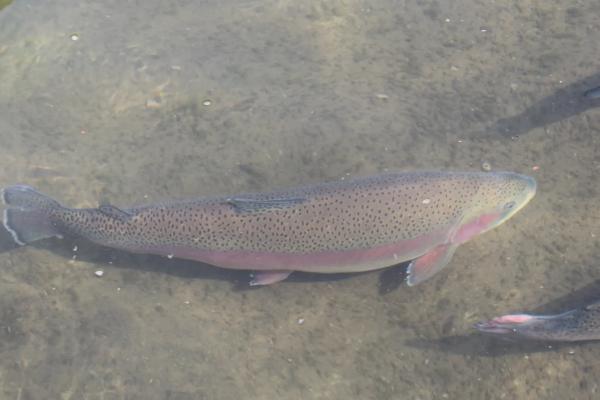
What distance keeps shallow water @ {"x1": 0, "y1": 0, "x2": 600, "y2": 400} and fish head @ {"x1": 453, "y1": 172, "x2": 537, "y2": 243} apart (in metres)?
0.19

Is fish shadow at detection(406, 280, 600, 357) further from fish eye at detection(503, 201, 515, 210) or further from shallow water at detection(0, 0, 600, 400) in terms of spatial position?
fish eye at detection(503, 201, 515, 210)

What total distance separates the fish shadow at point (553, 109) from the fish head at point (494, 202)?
100 centimetres

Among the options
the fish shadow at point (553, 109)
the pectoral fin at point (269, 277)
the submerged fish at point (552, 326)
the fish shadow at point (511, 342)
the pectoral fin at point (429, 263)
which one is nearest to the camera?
the submerged fish at point (552, 326)

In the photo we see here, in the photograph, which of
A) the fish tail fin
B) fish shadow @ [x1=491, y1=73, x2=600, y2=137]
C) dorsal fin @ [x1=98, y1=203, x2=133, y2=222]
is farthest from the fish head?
the fish tail fin

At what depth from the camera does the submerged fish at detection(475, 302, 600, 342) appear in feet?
13.7

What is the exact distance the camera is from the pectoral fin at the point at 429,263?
4781mm

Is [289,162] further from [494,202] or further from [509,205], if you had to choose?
[509,205]

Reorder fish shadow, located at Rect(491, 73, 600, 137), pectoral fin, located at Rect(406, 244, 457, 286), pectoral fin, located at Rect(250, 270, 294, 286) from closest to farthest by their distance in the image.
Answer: pectoral fin, located at Rect(406, 244, 457, 286)
pectoral fin, located at Rect(250, 270, 294, 286)
fish shadow, located at Rect(491, 73, 600, 137)

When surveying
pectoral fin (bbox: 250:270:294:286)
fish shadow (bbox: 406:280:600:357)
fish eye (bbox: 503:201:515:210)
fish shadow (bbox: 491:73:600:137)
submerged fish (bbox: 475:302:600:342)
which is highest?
fish shadow (bbox: 491:73:600:137)

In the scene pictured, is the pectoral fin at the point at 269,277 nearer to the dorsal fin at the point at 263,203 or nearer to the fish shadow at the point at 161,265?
the fish shadow at the point at 161,265

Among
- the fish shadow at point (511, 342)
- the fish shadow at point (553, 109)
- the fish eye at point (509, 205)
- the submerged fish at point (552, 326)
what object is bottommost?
the fish shadow at point (511, 342)

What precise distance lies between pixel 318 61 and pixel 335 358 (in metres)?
3.93

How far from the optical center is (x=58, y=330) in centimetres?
467

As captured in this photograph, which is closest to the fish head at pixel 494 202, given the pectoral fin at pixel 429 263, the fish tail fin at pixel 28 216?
the pectoral fin at pixel 429 263
